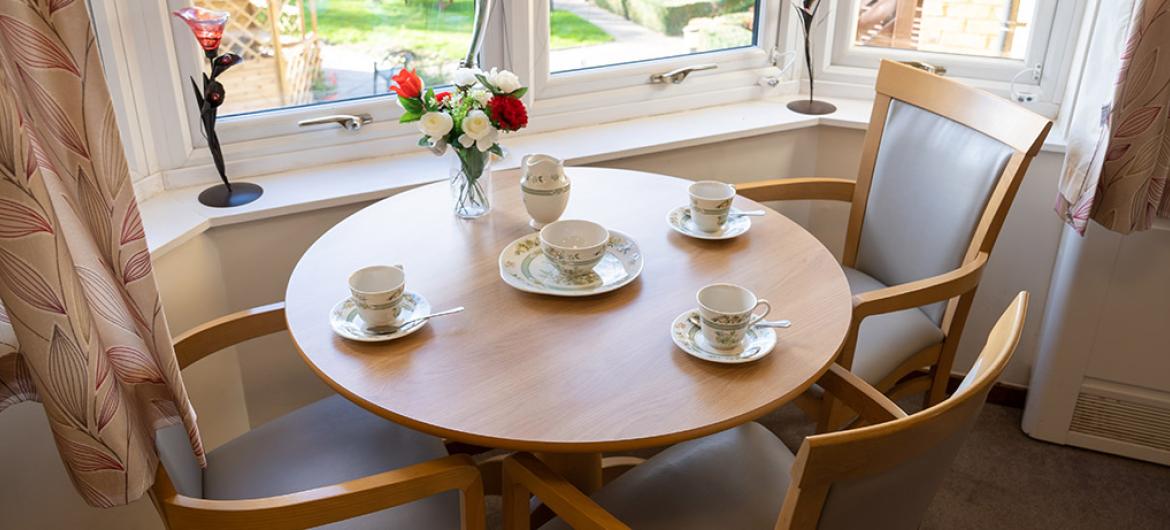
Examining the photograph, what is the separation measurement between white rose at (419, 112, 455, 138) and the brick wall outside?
157cm

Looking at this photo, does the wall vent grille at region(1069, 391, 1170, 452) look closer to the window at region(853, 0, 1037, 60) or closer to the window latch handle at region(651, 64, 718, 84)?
the window at region(853, 0, 1037, 60)

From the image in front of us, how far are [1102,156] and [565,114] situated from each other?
1.27 metres

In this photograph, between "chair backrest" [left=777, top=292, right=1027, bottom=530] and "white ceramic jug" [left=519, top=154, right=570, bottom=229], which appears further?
"white ceramic jug" [left=519, top=154, right=570, bottom=229]

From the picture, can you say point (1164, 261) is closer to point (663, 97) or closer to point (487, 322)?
point (663, 97)

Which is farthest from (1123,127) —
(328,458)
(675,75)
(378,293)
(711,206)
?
(328,458)

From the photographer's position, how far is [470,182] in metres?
1.83

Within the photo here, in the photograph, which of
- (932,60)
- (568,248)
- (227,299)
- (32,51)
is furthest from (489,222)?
(932,60)

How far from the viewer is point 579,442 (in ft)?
4.12

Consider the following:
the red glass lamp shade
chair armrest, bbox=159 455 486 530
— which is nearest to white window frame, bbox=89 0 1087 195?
the red glass lamp shade

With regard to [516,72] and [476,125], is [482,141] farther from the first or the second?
[516,72]

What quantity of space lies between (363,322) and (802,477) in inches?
30.3

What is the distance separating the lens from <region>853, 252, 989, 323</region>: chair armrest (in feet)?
5.84

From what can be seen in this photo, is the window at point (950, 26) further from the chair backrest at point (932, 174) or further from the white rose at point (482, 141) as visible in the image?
the white rose at point (482, 141)

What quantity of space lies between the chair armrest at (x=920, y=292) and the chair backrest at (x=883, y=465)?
1.94 feet
